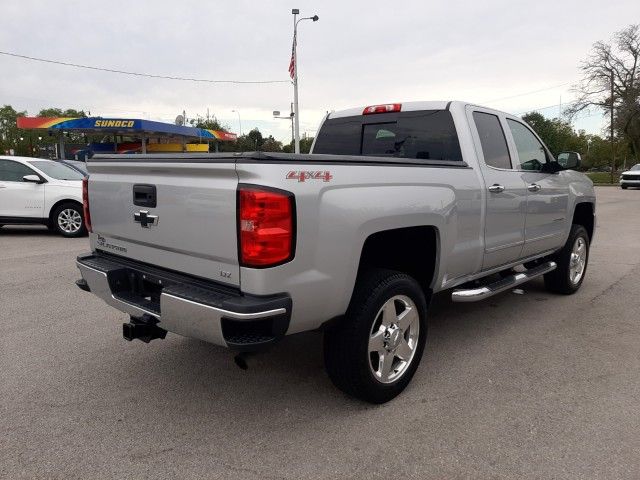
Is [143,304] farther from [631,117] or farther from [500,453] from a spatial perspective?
[631,117]

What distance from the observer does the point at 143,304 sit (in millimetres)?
2979

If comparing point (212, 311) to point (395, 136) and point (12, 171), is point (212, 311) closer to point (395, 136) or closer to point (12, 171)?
point (395, 136)

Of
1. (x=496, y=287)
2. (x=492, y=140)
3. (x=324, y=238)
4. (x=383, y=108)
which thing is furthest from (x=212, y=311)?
(x=492, y=140)

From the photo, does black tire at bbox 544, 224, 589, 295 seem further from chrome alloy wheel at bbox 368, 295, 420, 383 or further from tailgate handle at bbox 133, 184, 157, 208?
tailgate handle at bbox 133, 184, 157, 208

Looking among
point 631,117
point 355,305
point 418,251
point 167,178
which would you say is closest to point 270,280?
point 355,305

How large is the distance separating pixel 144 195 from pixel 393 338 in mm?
1730

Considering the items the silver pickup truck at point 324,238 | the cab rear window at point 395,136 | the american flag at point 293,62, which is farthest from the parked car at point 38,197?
the american flag at point 293,62

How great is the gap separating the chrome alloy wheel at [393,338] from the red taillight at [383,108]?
76.4 inches

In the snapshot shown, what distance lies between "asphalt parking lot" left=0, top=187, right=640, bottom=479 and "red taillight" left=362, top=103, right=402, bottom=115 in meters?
2.00

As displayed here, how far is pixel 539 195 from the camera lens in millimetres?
4707

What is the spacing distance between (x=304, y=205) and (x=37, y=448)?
190cm

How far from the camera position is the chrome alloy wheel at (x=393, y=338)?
309 centimetres

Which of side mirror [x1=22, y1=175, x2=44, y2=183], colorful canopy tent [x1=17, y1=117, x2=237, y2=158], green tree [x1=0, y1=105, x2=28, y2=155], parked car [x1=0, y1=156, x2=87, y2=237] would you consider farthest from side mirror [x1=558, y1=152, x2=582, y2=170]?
green tree [x1=0, y1=105, x2=28, y2=155]

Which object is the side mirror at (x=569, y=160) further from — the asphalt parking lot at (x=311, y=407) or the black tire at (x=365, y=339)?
the black tire at (x=365, y=339)
